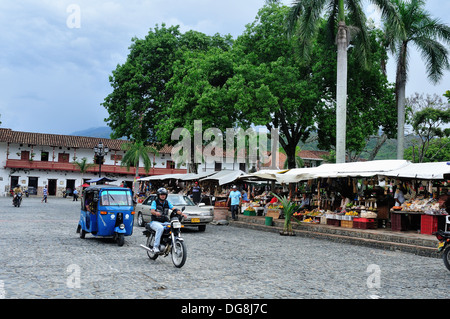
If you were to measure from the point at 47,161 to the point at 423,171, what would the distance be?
5457 centimetres

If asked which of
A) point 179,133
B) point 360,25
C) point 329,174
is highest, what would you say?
point 360,25

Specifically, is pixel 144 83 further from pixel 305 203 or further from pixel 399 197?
pixel 399 197

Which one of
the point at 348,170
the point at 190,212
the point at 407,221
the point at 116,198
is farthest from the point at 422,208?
the point at 116,198

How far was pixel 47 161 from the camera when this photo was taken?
58969 millimetres

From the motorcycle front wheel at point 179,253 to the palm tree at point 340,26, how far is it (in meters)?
13.2

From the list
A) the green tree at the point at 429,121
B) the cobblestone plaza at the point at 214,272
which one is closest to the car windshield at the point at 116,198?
the cobblestone plaza at the point at 214,272

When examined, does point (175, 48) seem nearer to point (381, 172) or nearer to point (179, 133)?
point (179, 133)

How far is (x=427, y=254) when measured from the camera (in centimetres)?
1156

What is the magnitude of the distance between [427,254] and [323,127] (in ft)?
52.5

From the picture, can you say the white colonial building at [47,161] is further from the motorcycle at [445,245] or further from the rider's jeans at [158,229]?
the motorcycle at [445,245]

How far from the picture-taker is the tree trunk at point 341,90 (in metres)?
20.1

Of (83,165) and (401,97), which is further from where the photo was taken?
(83,165)
